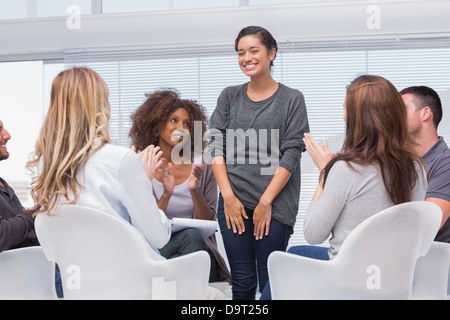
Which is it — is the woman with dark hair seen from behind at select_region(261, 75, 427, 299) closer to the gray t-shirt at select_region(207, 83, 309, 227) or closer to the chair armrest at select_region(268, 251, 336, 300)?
the chair armrest at select_region(268, 251, 336, 300)

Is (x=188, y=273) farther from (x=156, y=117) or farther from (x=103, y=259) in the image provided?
(x=156, y=117)

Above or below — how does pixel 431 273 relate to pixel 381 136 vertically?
below

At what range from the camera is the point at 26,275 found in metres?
2.09

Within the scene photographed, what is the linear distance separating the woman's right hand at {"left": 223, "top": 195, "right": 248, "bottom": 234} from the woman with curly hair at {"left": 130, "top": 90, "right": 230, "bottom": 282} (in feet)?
0.52

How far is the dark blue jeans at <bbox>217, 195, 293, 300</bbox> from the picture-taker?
2.50 m

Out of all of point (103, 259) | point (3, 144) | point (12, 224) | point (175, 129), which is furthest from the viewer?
point (175, 129)

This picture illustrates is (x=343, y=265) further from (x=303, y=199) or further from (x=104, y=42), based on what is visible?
(x=104, y=42)

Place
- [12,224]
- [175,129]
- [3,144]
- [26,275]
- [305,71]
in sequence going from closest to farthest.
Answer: [12,224], [26,275], [3,144], [175,129], [305,71]

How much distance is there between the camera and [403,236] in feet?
5.68

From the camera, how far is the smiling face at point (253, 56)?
8.75ft

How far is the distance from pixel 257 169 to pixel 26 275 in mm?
1140

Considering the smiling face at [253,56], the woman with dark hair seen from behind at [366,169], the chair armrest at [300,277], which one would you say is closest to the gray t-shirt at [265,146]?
the smiling face at [253,56]

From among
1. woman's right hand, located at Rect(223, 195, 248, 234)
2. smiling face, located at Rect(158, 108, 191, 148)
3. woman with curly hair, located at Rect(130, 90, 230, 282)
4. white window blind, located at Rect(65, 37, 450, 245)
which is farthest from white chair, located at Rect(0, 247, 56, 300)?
white window blind, located at Rect(65, 37, 450, 245)

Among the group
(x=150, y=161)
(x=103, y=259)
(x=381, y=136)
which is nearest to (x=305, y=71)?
(x=150, y=161)
